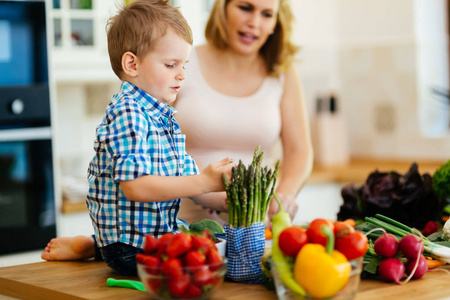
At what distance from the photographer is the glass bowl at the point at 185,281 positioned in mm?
1069

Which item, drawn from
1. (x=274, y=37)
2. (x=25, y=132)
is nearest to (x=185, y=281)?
(x=274, y=37)

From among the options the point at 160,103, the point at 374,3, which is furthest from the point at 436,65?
the point at 160,103

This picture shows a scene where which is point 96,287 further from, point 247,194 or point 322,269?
point 322,269

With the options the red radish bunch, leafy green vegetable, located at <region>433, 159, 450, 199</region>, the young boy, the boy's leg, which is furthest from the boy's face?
leafy green vegetable, located at <region>433, 159, 450, 199</region>

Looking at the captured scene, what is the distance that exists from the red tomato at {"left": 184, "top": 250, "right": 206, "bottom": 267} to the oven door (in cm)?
192

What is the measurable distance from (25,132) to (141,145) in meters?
1.77

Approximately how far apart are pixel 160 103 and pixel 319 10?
121 inches

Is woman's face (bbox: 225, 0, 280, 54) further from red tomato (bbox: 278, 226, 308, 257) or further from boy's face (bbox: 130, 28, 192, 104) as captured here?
red tomato (bbox: 278, 226, 308, 257)

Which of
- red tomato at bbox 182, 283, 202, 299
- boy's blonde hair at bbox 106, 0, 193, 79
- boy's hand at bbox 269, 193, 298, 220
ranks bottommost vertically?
red tomato at bbox 182, 283, 202, 299

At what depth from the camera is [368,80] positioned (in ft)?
13.4

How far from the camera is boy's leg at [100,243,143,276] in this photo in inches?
52.1

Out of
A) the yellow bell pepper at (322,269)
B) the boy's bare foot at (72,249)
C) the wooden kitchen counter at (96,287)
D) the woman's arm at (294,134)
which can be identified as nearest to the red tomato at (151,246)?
the wooden kitchen counter at (96,287)

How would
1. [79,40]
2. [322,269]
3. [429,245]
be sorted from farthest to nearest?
1. [79,40]
2. [429,245]
3. [322,269]

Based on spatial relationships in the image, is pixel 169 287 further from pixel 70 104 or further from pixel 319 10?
pixel 319 10
